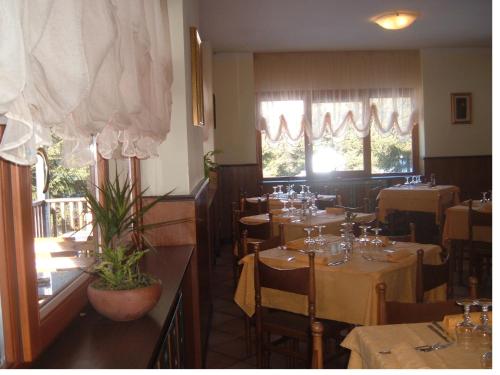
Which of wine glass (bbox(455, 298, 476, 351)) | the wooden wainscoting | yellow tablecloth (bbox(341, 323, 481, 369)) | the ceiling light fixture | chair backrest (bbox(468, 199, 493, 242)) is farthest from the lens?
the wooden wainscoting

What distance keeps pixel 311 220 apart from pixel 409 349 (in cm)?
360

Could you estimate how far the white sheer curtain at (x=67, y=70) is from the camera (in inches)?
39.2

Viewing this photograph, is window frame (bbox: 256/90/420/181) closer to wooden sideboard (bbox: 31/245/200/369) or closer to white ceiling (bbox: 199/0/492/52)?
white ceiling (bbox: 199/0/492/52)

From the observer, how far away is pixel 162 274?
283 centimetres

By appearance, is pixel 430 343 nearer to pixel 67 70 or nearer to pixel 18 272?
pixel 18 272

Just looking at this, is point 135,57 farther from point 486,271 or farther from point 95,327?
point 486,271

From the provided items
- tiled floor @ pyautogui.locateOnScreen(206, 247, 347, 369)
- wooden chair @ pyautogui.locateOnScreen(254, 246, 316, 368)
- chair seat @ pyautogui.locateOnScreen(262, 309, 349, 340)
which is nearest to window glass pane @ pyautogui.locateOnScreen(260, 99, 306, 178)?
tiled floor @ pyautogui.locateOnScreen(206, 247, 347, 369)

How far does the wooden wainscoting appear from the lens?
392 inches

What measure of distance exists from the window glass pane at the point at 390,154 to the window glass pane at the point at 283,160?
1.38 metres

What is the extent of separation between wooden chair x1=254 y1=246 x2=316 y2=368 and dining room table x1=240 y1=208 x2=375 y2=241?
5.42 feet

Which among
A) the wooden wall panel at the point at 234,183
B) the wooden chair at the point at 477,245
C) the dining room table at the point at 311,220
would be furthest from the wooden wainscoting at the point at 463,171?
the dining room table at the point at 311,220

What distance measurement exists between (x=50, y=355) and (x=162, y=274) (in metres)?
1.18

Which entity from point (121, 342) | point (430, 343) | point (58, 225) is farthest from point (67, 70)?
point (430, 343)

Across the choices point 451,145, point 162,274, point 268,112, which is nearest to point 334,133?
point 268,112
